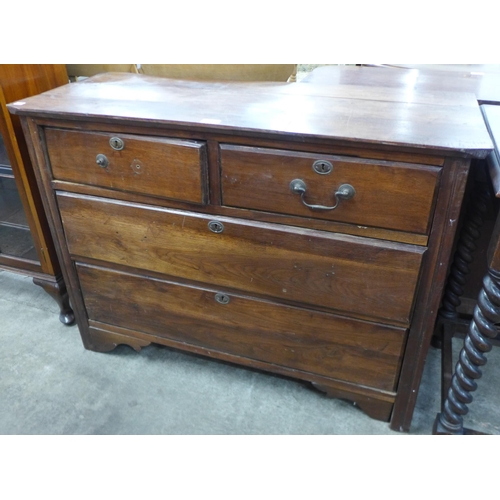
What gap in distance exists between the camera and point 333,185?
894 mm

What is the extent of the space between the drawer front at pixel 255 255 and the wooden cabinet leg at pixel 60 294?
0.33 m

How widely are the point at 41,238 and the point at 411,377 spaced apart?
1.14 metres

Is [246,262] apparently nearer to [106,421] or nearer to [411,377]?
[411,377]

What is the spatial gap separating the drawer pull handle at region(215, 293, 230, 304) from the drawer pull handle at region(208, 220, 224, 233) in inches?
7.4

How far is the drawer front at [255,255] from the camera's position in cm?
95

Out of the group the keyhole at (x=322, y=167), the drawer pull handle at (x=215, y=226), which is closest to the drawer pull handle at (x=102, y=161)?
the drawer pull handle at (x=215, y=226)

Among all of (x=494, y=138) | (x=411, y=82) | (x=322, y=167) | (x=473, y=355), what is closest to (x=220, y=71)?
(x=411, y=82)

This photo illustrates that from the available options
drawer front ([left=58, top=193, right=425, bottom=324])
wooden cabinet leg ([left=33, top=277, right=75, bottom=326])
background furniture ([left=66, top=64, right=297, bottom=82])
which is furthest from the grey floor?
background furniture ([left=66, top=64, right=297, bottom=82])

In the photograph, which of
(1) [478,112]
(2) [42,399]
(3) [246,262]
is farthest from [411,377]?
(2) [42,399]

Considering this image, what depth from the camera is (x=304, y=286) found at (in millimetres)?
1040

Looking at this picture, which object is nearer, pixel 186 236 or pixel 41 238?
pixel 186 236

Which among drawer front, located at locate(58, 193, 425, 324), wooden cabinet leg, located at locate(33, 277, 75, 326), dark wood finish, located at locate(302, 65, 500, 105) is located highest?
dark wood finish, located at locate(302, 65, 500, 105)

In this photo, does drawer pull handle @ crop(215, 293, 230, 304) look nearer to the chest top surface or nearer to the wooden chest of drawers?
the wooden chest of drawers

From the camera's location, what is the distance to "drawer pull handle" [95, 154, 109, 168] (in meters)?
1.04
